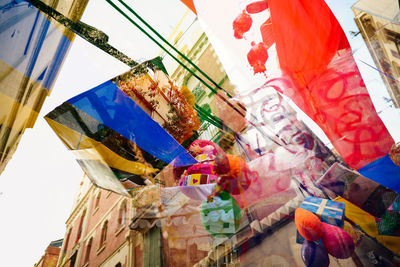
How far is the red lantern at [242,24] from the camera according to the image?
3487mm

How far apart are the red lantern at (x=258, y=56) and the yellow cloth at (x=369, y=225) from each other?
2.55 meters

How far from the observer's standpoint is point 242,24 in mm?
3535

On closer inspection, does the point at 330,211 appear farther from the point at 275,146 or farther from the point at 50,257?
the point at 50,257

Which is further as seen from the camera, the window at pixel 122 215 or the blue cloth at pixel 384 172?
the window at pixel 122 215

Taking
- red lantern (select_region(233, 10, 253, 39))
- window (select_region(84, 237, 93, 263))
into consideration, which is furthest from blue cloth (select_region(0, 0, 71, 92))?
window (select_region(84, 237, 93, 263))

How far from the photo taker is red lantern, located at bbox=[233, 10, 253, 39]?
3.49m

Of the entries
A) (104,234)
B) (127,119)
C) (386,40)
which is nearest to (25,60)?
(127,119)

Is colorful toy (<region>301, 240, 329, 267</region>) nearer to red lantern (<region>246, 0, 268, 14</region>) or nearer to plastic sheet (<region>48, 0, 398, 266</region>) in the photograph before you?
plastic sheet (<region>48, 0, 398, 266</region>)

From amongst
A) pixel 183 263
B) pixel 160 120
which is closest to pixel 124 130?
pixel 160 120

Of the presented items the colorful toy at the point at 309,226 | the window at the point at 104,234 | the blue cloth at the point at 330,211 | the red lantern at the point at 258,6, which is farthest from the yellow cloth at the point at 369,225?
the window at the point at 104,234

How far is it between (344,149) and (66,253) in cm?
1572

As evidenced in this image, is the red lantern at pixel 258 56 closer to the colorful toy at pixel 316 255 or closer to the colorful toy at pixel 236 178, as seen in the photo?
the colorful toy at pixel 236 178

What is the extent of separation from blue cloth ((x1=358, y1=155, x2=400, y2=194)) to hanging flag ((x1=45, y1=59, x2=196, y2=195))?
240 centimetres

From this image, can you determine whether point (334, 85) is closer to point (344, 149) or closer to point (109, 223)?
point (344, 149)
